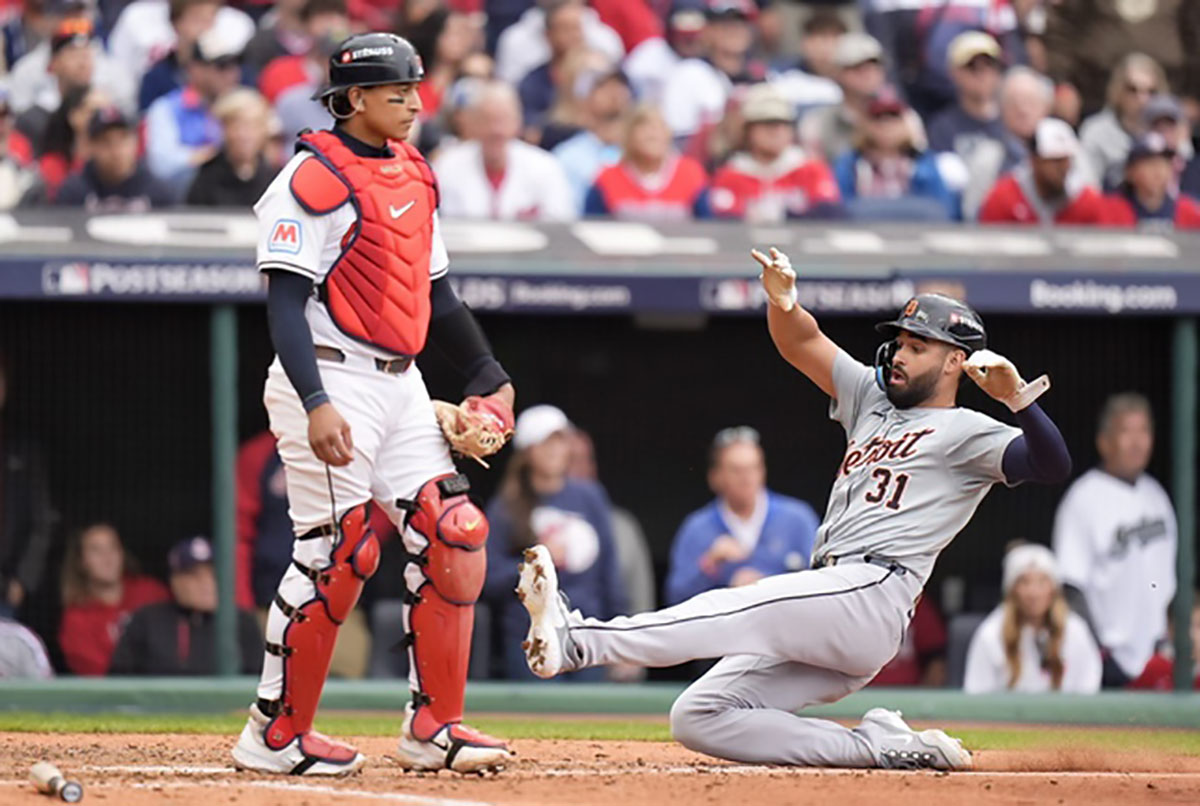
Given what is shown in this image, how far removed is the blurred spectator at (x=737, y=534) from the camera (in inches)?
324

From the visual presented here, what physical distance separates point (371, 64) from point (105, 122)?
14.0 feet

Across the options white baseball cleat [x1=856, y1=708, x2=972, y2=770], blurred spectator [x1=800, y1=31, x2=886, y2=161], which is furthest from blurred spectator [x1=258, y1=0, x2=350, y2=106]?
white baseball cleat [x1=856, y1=708, x2=972, y2=770]

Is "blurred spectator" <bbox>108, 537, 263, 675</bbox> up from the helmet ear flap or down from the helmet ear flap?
down

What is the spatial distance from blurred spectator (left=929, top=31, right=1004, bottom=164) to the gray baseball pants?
17.7ft

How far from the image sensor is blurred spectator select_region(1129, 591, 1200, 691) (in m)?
8.43

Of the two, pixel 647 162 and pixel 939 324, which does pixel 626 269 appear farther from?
pixel 939 324

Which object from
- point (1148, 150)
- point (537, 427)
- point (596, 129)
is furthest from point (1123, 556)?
point (596, 129)

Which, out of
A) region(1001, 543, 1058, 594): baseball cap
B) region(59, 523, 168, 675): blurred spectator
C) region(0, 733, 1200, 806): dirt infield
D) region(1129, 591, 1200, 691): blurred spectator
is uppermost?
region(1001, 543, 1058, 594): baseball cap

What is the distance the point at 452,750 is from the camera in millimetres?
5137

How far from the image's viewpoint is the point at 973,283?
833cm

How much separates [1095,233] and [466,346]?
4250 mm

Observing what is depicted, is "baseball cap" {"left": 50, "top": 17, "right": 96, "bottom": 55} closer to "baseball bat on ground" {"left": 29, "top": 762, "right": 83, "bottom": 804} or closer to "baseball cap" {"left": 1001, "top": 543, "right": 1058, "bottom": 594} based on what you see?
"baseball cap" {"left": 1001, "top": 543, "right": 1058, "bottom": 594}

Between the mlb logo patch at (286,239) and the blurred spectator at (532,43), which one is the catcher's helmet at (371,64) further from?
the blurred spectator at (532,43)

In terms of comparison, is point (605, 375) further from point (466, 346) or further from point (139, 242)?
point (466, 346)
